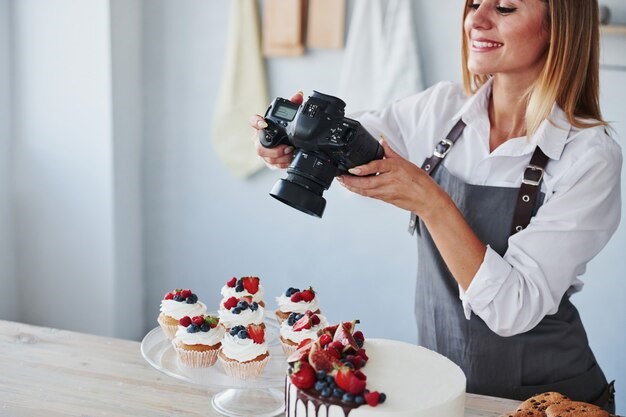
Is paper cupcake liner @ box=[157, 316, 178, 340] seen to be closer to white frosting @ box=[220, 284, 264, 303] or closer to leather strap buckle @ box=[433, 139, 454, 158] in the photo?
white frosting @ box=[220, 284, 264, 303]

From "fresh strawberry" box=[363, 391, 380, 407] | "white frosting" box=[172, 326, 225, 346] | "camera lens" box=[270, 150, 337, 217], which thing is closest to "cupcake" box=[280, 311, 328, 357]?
"white frosting" box=[172, 326, 225, 346]

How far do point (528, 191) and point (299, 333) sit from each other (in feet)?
1.67

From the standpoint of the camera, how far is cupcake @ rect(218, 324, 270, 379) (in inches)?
56.9

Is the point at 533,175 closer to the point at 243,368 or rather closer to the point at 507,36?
the point at 507,36

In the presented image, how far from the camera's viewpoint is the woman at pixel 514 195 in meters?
1.47

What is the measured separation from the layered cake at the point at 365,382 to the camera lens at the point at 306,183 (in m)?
0.21

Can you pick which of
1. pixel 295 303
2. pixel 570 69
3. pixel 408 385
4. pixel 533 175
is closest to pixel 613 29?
pixel 570 69

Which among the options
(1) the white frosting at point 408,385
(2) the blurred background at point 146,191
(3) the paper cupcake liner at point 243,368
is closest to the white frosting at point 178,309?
(3) the paper cupcake liner at point 243,368

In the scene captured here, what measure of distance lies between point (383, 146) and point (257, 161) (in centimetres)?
141

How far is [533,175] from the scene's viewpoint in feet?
5.13

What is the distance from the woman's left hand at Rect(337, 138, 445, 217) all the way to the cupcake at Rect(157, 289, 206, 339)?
0.45 meters

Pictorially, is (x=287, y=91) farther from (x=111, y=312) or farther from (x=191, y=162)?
(x=111, y=312)

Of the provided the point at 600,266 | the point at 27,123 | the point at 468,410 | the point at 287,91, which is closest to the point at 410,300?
the point at 600,266

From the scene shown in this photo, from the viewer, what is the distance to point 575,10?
5.03 ft
